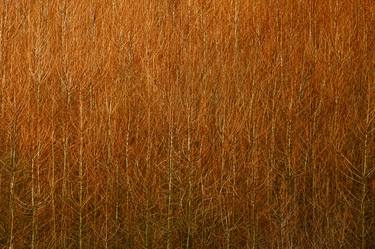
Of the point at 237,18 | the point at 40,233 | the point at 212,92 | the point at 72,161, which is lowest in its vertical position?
the point at 40,233

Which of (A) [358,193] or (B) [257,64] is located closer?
(A) [358,193]

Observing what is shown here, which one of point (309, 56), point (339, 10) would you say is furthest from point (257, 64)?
point (339, 10)

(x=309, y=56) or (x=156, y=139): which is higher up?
(x=309, y=56)

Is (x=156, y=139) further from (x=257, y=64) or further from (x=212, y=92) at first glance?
(x=257, y=64)

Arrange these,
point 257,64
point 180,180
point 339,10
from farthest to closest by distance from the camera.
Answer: point 339,10 → point 257,64 → point 180,180

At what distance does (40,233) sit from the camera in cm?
629

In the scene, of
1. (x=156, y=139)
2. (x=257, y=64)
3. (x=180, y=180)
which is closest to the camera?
(x=180, y=180)

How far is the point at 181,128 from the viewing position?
638cm

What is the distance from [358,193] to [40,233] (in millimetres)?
2994

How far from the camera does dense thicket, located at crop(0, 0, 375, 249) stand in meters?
6.19

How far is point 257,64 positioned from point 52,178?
2.36 m

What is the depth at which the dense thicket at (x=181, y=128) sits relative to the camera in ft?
20.3

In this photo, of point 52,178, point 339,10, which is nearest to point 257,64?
point 339,10

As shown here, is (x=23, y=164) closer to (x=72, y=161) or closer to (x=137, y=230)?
(x=72, y=161)
